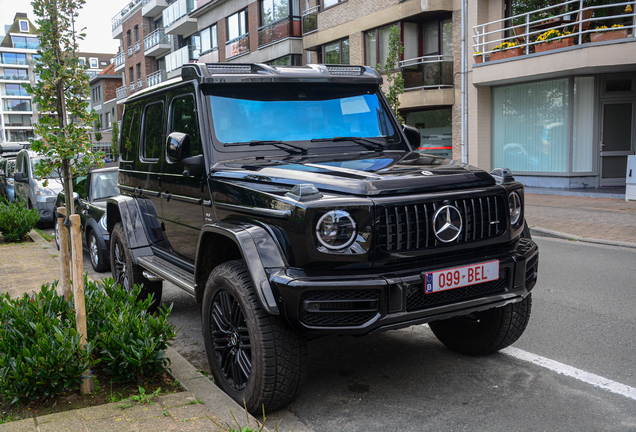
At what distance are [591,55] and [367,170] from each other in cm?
1517

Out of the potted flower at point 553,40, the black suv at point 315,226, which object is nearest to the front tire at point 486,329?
the black suv at point 315,226

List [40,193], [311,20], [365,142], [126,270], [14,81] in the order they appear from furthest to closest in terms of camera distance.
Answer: [14,81] < [311,20] < [40,193] < [126,270] < [365,142]

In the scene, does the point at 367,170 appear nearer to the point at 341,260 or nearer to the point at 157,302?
the point at 341,260

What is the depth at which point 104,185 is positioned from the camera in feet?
32.4

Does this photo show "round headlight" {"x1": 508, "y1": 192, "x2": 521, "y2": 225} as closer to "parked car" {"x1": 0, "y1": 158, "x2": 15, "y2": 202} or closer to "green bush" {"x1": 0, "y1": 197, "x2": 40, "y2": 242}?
"green bush" {"x1": 0, "y1": 197, "x2": 40, "y2": 242}

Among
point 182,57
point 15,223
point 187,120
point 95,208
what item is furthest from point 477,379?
point 182,57

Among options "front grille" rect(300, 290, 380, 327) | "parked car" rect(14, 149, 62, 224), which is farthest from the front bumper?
"parked car" rect(14, 149, 62, 224)

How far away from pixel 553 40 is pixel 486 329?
15449 mm

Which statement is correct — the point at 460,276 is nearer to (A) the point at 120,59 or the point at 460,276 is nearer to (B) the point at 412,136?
(B) the point at 412,136

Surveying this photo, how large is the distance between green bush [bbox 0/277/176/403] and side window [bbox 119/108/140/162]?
2410 millimetres

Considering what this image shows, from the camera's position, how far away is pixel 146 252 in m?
5.65

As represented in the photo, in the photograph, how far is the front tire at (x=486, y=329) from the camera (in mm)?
4227

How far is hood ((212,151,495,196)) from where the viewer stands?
11.2 feet

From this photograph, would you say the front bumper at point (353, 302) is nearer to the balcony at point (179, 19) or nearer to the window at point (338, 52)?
the window at point (338, 52)
